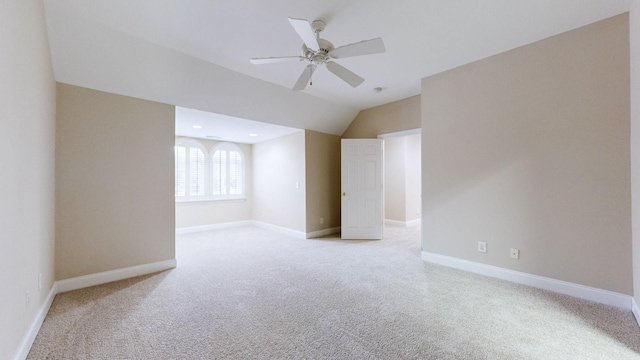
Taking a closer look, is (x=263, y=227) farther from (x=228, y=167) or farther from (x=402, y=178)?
(x=402, y=178)

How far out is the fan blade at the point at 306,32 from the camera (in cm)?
173

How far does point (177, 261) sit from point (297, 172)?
2.73m

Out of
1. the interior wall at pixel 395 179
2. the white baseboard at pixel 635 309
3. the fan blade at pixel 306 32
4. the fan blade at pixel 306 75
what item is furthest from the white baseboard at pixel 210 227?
the white baseboard at pixel 635 309

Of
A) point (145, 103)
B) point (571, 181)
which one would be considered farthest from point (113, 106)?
point (571, 181)

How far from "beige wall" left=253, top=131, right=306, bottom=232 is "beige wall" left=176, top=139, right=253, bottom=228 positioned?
0.63ft

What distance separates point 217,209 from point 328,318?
488 cm

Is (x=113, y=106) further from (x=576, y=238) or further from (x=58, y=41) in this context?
(x=576, y=238)

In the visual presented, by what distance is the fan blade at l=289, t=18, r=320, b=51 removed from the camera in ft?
5.68

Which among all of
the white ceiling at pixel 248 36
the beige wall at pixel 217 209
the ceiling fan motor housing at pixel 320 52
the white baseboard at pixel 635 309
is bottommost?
the white baseboard at pixel 635 309

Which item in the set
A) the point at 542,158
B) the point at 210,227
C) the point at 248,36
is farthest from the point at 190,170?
the point at 542,158

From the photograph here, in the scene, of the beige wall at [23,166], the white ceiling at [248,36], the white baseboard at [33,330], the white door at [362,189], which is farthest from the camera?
the white door at [362,189]

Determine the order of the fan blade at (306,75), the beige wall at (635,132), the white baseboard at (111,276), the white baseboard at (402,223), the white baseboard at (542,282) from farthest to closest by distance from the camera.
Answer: the white baseboard at (402,223), the white baseboard at (111,276), the fan blade at (306,75), the white baseboard at (542,282), the beige wall at (635,132)

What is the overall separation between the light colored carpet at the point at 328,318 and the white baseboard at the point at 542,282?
0.11 m

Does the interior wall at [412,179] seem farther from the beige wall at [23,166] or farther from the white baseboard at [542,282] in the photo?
the beige wall at [23,166]
